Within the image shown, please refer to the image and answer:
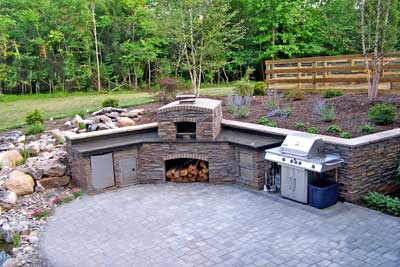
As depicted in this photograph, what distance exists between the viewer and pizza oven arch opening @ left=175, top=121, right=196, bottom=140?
906 cm

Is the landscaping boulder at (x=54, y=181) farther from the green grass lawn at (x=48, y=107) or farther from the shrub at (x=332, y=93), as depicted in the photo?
the shrub at (x=332, y=93)

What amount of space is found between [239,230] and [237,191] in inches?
75.4

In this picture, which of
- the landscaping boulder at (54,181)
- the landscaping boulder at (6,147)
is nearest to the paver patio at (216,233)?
the landscaping boulder at (54,181)

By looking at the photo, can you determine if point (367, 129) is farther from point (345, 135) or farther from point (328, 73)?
point (328, 73)

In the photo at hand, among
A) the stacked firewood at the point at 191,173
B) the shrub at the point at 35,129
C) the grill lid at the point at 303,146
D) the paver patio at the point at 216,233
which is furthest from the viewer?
the shrub at the point at 35,129

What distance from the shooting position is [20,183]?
8.19 m

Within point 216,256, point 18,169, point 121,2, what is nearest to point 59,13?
point 121,2

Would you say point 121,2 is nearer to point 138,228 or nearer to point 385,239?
point 138,228

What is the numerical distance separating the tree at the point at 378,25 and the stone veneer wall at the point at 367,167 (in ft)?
13.5

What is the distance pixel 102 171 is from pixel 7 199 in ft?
6.14

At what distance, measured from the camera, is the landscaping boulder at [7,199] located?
24.8 ft

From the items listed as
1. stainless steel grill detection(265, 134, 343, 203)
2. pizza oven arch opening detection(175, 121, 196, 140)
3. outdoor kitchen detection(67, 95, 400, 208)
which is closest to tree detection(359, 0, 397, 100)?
outdoor kitchen detection(67, 95, 400, 208)

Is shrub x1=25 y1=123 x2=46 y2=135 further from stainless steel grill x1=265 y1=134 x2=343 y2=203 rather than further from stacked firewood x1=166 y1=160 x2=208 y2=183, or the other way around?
stainless steel grill x1=265 y1=134 x2=343 y2=203

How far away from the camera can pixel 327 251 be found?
546cm
